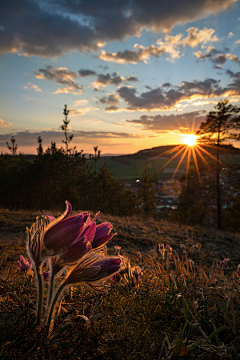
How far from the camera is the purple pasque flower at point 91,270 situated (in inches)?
34.7

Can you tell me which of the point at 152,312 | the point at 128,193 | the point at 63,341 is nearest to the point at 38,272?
the point at 63,341

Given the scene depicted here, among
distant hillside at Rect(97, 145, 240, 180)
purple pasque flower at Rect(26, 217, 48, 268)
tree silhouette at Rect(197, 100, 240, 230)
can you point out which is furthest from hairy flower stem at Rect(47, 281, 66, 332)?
distant hillside at Rect(97, 145, 240, 180)

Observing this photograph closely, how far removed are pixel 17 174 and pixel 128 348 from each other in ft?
127

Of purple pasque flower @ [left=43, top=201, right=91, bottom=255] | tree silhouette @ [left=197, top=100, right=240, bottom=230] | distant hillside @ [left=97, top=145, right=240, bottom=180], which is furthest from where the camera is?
distant hillside @ [left=97, top=145, right=240, bottom=180]

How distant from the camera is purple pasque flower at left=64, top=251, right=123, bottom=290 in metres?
0.88

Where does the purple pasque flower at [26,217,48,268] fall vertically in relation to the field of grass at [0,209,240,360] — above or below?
above

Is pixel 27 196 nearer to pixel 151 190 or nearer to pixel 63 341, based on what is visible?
pixel 151 190

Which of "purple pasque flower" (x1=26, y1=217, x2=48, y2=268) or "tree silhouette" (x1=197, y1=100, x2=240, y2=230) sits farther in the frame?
"tree silhouette" (x1=197, y1=100, x2=240, y2=230)

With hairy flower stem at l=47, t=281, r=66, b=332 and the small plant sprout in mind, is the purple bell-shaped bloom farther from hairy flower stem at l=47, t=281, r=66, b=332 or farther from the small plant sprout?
hairy flower stem at l=47, t=281, r=66, b=332

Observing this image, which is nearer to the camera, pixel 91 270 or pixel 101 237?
pixel 91 270

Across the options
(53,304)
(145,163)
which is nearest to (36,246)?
(53,304)

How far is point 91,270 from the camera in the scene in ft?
2.91

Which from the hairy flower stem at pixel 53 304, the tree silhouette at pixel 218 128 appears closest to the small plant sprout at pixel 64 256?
the hairy flower stem at pixel 53 304

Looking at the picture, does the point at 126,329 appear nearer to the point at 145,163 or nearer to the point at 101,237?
the point at 101,237
